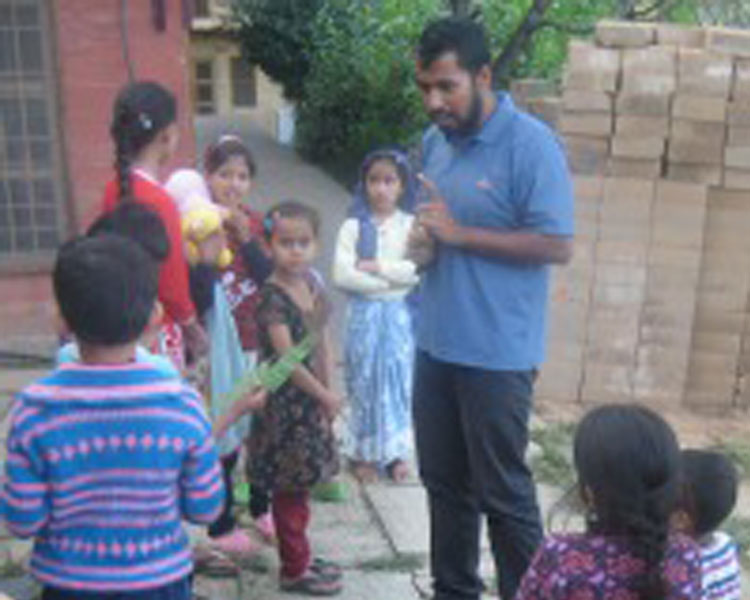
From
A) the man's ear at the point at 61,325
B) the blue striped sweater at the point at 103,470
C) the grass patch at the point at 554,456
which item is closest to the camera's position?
the blue striped sweater at the point at 103,470

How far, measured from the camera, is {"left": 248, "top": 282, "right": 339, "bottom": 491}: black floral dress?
10.6 ft

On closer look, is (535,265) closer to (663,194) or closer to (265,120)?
(663,194)

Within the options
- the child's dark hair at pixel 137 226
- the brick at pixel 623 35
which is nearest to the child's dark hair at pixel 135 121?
the child's dark hair at pixel 137 226

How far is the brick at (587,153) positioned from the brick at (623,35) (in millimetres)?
510

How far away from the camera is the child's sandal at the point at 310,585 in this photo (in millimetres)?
3385

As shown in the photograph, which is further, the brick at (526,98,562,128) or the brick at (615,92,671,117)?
the brick at (526,98,562,128)

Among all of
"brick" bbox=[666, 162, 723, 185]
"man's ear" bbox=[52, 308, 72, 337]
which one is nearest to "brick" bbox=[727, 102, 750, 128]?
"brick" bbox=[666, 162, 723, 185]

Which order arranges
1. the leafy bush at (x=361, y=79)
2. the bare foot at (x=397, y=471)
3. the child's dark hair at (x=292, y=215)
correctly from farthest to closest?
the leafy bush at (x=361, y=79) → the bare foot at (x=397, y=471) → the child's dark hair at (x=292, y=215)

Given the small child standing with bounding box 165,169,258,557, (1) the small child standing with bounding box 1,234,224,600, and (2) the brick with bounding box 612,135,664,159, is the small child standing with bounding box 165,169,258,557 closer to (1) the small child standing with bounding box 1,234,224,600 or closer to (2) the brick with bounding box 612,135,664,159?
(1) the small child standing with bounding box 1,234,224,600

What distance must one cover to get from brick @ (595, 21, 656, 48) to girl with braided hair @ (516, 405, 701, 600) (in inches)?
151

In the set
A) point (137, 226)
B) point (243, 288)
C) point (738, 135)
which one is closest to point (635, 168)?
point (738, 135)

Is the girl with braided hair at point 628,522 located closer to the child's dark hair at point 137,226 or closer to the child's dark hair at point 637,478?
the child's dark hair at point 637,478

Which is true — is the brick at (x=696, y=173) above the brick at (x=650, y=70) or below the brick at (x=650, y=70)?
below

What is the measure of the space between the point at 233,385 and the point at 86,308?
1.44 metres
